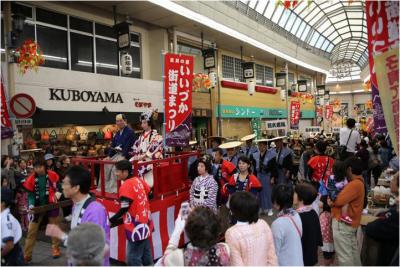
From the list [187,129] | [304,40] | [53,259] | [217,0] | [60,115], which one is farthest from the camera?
[304,40]

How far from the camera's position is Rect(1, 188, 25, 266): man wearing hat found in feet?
11.5

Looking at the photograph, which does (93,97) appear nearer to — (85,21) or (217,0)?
(85,21)

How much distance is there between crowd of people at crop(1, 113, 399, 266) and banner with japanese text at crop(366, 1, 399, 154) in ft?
2.80

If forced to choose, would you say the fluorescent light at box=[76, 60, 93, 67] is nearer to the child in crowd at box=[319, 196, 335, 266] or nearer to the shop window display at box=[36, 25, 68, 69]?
the shop window display at box=[36, 25, 68, 69]

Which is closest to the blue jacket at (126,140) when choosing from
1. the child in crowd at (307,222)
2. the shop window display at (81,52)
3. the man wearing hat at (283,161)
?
the child in crowd at (307,222)

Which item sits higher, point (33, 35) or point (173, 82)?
point (33, 35)

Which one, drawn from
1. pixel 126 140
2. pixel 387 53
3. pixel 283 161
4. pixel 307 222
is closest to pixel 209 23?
pixel 283 161

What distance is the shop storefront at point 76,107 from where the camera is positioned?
977cm

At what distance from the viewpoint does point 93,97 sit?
11289 millimetres

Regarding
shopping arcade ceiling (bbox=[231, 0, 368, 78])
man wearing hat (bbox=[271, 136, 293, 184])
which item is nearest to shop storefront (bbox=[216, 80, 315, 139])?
shopping arcade ceiling (bbox=[231, 0, 368, 78])

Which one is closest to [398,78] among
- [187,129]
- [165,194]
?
[165,194]

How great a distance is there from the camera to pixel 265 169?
840 centimetres

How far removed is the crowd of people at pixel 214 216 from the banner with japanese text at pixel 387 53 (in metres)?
0.85

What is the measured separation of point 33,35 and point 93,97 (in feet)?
8.22
